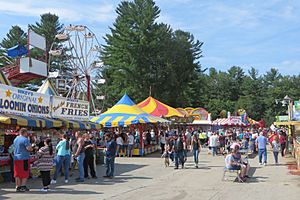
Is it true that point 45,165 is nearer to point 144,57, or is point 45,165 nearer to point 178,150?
point 178,150

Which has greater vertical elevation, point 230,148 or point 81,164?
point 230,148

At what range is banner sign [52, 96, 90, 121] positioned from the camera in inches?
627

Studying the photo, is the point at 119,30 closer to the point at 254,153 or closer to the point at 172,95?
the point at 172,95

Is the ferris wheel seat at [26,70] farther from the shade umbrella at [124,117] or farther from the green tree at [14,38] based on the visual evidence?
the green tree at [14,38]

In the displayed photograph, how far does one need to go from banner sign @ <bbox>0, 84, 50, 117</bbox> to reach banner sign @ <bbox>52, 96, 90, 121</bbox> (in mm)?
585

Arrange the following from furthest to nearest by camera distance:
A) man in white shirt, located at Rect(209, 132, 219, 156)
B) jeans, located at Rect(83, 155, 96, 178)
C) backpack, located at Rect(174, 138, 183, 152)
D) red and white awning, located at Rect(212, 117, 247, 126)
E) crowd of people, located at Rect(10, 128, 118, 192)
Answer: red and white awning, located at Rect(212, 117, 247, 126), man in white shirt, located at Rect(209, 132, 219, 156), backpack, located at Rect(174, 138, 183, 152), jeans, located at Rect(83, 155, 96, 178), crowd of people, located at Rect(10, 128, 118, 192)

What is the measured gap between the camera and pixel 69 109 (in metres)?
17.0

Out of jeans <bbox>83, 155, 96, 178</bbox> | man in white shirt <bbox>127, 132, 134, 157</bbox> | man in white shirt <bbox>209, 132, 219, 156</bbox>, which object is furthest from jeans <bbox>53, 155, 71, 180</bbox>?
man in white shirt <bbox>209, 132, 219, 156</bbox>

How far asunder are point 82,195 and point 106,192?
2.57 feet

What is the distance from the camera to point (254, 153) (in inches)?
1019

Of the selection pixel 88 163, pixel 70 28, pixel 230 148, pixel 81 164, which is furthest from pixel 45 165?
pixel 70 28

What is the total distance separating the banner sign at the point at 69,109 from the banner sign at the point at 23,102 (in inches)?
23.0

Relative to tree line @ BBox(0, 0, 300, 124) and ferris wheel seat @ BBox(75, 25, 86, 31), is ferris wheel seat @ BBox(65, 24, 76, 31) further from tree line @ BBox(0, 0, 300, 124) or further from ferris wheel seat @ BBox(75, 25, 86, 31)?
tree line @ BBox(0, 0, 300, 124)

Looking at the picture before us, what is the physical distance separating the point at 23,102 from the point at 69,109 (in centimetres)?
354
